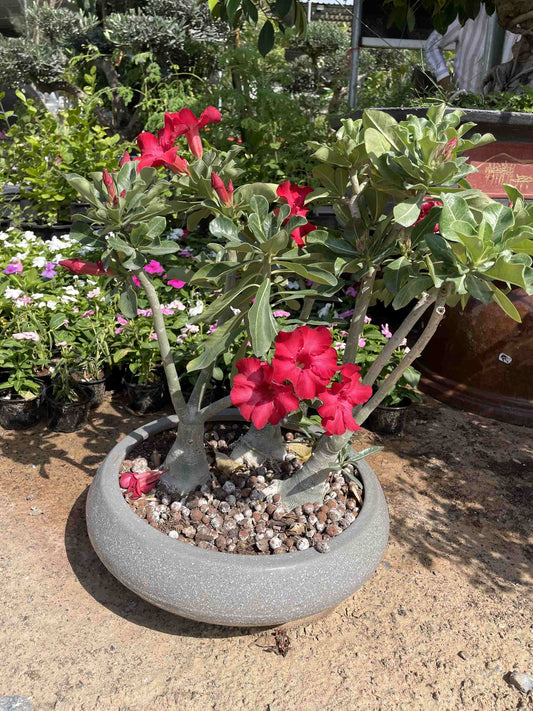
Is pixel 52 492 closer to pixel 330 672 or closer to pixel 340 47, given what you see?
pixel 330 672

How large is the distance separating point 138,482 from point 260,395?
575 millimetres

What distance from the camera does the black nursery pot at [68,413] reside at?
2.51 meters

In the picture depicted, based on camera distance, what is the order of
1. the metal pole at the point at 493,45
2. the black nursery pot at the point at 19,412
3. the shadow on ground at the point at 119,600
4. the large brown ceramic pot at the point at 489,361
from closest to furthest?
the shadow on ground at the point at 119,600, the black nursery pot at the point at 19,412, the large brown ceramic pot at the point at 489,361, the metal pole at the point at 493,45

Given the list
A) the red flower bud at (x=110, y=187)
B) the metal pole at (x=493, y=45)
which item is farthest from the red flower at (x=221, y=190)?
the metal pole at (x=493, y=45)

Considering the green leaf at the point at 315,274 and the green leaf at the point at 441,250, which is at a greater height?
the green leaf at the point at 441,250

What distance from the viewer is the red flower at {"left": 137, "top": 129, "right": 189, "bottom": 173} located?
4.47ft

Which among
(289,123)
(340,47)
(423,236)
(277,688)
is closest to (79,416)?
(277,688)

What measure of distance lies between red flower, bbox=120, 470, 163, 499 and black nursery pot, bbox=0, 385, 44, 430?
3.57ft

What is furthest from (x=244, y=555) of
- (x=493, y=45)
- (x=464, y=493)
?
(x=493, y=45)

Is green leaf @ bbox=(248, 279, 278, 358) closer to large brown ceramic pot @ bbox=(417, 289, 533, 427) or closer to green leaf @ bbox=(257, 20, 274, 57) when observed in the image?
green leaf @ bbox=(257, 20, 274, 57)

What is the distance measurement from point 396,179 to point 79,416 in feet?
6.24

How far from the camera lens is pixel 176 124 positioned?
140cm

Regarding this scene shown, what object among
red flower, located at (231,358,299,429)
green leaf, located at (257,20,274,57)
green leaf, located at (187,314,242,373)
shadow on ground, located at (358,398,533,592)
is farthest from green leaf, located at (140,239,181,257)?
green leaf, located at (257,20,274,57)

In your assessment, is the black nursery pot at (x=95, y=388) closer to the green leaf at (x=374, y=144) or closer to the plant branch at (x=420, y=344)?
the plant branch at (x=420, y=344)
